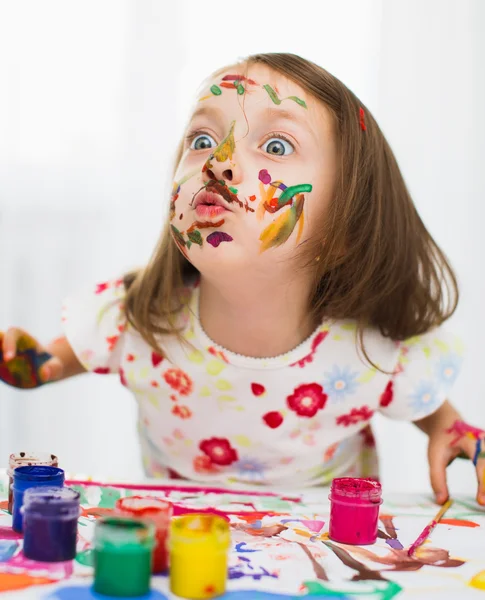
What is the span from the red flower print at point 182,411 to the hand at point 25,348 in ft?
0.52

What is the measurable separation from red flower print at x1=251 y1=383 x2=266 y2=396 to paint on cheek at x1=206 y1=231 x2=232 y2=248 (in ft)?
0.76

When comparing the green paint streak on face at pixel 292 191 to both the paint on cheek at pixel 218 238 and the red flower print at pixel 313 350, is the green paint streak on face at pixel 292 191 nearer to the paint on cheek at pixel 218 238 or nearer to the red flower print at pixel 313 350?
the paint on cheek at pixel 218 238

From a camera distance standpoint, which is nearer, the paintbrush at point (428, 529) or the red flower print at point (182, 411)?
the paintbrush at point (428, 529)

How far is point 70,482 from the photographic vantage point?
2.94 feet

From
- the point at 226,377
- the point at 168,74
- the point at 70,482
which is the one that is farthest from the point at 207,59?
the point at 70,482

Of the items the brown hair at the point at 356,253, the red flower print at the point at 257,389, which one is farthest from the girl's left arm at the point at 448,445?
Answer: the red flower print at the point at 257,389

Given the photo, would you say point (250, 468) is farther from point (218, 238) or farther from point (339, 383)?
point (218, 238)

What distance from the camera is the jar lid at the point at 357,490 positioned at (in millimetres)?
A: 746

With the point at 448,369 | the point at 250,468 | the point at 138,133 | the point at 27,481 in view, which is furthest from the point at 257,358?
the point at 138,133

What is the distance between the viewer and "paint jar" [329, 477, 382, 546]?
732 millimetres

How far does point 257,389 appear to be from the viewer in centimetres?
101

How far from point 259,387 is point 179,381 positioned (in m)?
0.10

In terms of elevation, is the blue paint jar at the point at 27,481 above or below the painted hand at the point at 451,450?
above

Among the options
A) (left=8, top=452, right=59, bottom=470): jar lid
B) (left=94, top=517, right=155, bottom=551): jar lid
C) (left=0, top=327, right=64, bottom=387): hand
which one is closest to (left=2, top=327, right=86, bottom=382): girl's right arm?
(left=0, top=327, right=64, bottom=387): hand
